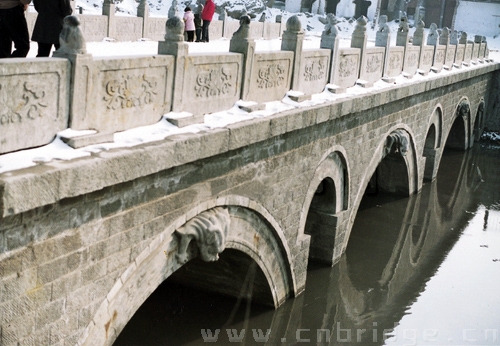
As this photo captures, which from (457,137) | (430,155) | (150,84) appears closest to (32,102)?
(150,84)

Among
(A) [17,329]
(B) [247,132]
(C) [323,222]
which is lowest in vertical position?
(C) [323,222]

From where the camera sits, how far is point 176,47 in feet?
21.2

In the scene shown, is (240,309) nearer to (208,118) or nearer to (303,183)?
(303,183)

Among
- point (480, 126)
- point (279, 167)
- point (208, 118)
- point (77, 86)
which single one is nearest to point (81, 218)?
point (77, 86)

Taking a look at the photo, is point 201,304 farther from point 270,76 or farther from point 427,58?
point 427,58

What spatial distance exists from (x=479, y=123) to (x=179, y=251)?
21806mm

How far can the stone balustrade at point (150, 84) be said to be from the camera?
16.3 feet

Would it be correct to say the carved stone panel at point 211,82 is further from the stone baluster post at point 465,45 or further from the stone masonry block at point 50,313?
the stone baluster post at point 465,45

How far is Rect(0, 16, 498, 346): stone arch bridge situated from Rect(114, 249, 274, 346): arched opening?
0.05m

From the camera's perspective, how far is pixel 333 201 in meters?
11.5

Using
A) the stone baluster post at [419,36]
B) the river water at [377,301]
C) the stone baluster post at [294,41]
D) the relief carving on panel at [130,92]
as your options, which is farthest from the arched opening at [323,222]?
the stone baluster post at [419,36]

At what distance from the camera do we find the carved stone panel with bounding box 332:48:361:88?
35.9 feet

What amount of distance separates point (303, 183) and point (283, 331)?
2.06m

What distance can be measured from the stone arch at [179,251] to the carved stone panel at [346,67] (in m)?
3.16
